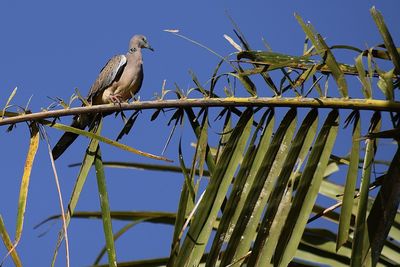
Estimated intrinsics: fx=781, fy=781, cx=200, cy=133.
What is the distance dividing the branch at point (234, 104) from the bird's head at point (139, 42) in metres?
4.48

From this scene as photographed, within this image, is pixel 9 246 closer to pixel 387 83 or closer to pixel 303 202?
pixel 303 202

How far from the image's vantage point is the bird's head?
7394 mm

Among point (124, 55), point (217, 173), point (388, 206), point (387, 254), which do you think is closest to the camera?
point (388, 206)

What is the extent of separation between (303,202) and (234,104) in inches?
17.7

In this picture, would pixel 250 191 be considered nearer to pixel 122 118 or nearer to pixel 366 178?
pixel 366 178

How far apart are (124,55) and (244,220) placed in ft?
15.6

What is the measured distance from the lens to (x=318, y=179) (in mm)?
2424

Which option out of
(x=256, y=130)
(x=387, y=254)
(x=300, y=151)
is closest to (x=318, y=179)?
(x=300, y=151)

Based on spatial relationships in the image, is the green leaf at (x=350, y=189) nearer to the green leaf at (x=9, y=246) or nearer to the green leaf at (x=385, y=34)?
the green leaf at (x=385, y=34)

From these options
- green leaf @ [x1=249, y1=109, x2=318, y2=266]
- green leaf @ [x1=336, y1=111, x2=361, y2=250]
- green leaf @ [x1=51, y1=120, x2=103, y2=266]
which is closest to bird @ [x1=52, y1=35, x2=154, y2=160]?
green leaf @ [x1=51, y1=120, x2=103, y2=266]

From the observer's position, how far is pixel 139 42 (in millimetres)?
7531

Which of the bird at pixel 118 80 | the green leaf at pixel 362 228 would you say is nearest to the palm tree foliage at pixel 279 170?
the green leaf at pixel 362 228

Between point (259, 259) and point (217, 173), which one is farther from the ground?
point (217, 173)

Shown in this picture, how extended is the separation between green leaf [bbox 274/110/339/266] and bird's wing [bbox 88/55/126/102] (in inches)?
169
